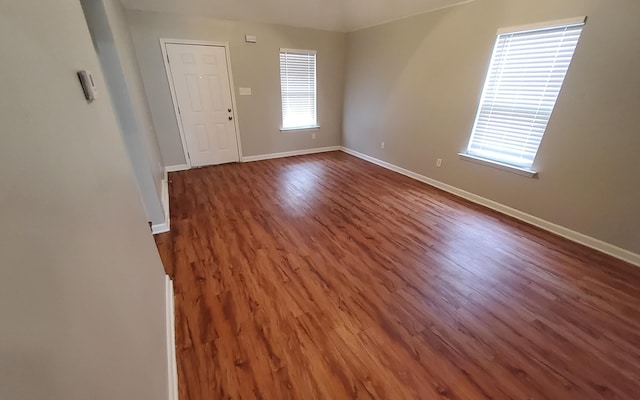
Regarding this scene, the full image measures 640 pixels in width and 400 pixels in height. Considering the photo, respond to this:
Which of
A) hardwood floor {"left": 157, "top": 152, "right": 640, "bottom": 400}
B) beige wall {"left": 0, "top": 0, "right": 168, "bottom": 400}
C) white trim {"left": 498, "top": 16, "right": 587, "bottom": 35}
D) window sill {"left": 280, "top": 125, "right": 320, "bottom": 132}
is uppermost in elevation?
white trim {"left": 498, "top": 16, "right": 587, "bottom": 35}

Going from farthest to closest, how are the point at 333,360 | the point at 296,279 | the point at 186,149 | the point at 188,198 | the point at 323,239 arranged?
the point at 186,149
the point at 188,198
the point at 323,239
the point at 296,279
the point at 333,360

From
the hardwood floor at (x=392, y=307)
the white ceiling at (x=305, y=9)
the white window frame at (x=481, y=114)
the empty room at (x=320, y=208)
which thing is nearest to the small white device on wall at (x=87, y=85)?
the empty room at (x=320, y=208)

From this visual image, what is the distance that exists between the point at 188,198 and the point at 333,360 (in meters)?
2.87

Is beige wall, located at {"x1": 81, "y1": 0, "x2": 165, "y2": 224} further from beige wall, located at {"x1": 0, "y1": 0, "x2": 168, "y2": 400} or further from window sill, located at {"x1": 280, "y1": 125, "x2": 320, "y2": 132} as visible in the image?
window sill, located at {"x1": 280, "y1": 125, "x2": 320, "y2": 132}

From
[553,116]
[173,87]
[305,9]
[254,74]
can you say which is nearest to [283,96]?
[254,74]

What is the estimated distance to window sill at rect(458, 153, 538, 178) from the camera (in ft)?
9.41

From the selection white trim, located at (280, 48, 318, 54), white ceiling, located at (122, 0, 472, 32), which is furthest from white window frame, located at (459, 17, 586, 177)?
white trim, located at (280, 48, 318, 54)

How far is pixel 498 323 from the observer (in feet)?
5.62

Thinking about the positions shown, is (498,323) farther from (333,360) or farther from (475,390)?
(333,360)

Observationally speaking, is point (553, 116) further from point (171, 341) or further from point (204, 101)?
point (204, 101)

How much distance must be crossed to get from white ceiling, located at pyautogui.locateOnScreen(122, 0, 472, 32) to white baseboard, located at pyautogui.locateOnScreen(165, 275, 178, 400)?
12.8 ft

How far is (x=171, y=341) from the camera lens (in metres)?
1.49

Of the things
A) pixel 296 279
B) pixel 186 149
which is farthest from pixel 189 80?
pixel 296 279

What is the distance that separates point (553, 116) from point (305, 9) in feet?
12.6
